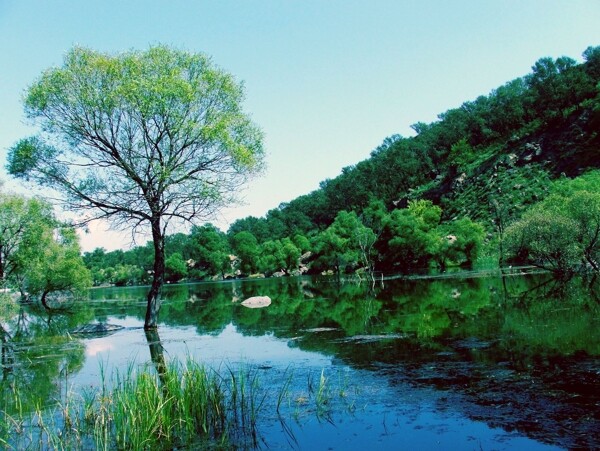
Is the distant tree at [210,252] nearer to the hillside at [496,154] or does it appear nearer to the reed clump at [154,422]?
the hillside at [496,154]

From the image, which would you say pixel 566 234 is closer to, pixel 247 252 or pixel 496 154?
pixel 496 154

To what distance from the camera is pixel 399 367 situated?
15062 mm

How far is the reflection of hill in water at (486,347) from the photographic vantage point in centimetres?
1001

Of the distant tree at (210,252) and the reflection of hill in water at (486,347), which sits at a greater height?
the distant tree at (210,252)

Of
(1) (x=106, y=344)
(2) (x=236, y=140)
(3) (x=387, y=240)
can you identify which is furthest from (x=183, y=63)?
(3) (x=387, y=240)

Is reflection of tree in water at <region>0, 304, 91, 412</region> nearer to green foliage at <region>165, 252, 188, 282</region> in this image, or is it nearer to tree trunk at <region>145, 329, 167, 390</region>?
tree trunk at <region>145, 329, 167, 390</region>

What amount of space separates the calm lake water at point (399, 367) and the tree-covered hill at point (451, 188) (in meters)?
53.5

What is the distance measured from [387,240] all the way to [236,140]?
286ft

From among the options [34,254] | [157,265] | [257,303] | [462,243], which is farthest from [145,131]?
[462,243]

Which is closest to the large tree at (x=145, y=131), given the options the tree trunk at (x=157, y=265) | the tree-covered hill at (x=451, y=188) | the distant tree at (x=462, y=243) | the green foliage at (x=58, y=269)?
the tree trunk at (x=157, y=265)

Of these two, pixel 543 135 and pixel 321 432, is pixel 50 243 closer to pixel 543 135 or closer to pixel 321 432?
pixel 321 432

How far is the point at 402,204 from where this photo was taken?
148250 millimetres

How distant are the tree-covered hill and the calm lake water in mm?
53458

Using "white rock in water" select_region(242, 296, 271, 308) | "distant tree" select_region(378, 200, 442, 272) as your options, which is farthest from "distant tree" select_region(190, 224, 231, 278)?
"white rock in water" select_region(242, 296, 271, 308)
